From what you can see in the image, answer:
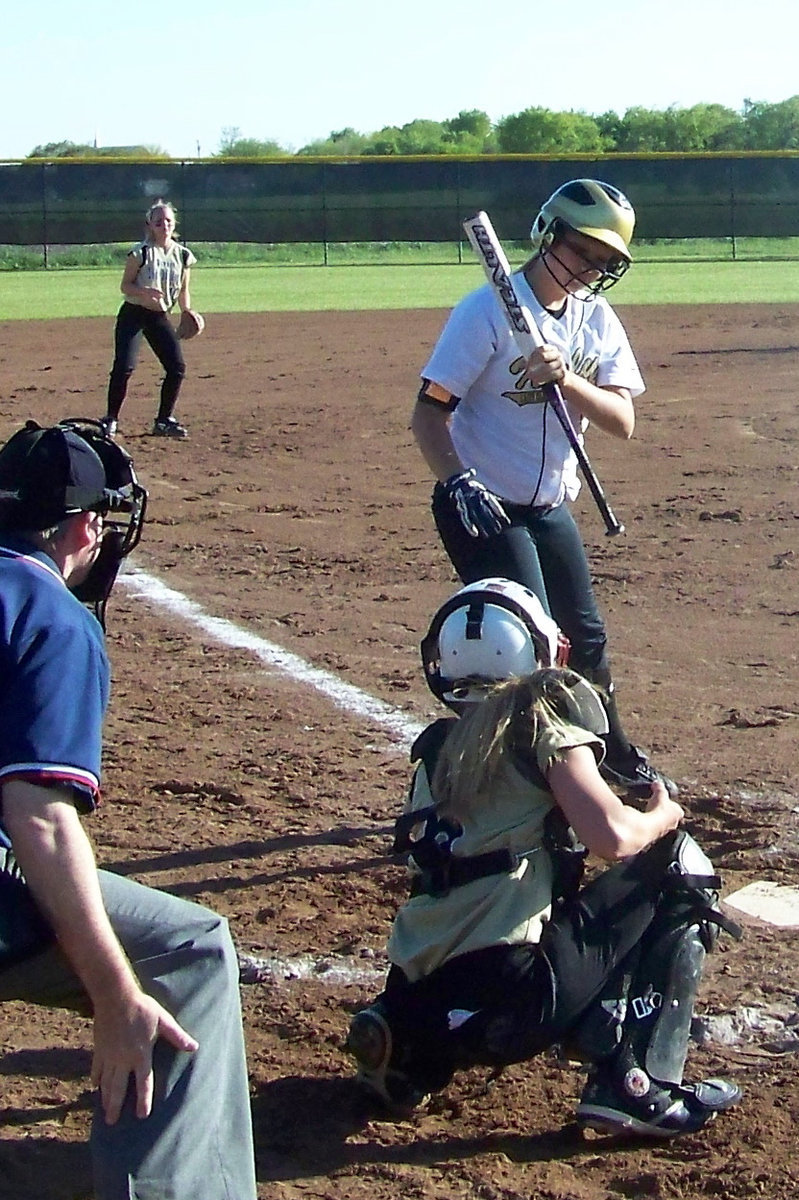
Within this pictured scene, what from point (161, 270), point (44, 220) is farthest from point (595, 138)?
point (161, 270)

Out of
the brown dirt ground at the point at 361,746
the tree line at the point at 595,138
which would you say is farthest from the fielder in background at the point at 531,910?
the tree line at the point at 595,138

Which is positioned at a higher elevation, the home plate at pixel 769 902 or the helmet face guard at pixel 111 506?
the helmet face guard at pixel 111 506

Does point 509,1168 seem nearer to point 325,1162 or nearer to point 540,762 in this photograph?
point 325,1162

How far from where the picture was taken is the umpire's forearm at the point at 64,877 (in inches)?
97.1

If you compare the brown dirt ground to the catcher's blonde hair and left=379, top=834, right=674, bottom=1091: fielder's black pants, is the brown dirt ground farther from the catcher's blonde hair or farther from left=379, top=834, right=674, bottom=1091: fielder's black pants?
the catcher's blonde hair

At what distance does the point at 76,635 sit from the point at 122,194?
3798 centimetres

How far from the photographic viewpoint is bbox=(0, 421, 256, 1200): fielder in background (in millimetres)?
2484

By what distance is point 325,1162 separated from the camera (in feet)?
11.3

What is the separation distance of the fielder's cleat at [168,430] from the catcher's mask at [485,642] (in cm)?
1008

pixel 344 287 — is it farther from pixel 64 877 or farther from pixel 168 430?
pixel 64 877

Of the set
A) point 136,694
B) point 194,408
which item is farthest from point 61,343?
point 136,694

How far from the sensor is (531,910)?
342 cm

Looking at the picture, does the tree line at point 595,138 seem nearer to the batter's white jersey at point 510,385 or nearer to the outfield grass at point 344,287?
the outfield grass at point 344,287

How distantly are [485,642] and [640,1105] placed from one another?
1019 mm
